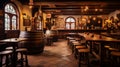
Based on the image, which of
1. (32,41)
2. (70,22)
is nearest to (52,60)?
(32,41)

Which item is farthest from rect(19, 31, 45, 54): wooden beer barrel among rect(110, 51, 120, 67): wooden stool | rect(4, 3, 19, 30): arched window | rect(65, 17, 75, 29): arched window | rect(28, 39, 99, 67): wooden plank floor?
rect(65, 17, 75, 29): arched window

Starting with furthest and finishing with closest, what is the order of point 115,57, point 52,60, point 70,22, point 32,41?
point 70,22 < point 32,41 < point 52,60 < point 115,57

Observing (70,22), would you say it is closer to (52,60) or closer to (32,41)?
(32,41)

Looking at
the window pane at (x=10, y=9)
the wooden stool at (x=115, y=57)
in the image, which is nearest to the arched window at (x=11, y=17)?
the window pane at (x=10, y=9)

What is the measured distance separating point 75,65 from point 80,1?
275 inches

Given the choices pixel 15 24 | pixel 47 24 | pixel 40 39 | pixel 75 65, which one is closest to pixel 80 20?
pixel 47 24

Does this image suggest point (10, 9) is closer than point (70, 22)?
Yes

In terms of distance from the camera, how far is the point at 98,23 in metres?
22.5

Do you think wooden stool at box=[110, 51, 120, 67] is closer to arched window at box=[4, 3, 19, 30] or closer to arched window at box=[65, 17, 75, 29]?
arched window at box=[4, 3, 19, 30]

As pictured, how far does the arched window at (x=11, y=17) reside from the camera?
31.9 ft

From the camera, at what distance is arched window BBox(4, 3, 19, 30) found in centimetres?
972

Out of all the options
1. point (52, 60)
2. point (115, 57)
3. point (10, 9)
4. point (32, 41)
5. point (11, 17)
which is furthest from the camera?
point (11, 17)

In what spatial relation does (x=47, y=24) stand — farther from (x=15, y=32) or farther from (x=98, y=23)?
(x=98, y=23)

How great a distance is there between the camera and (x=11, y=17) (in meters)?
10.3
